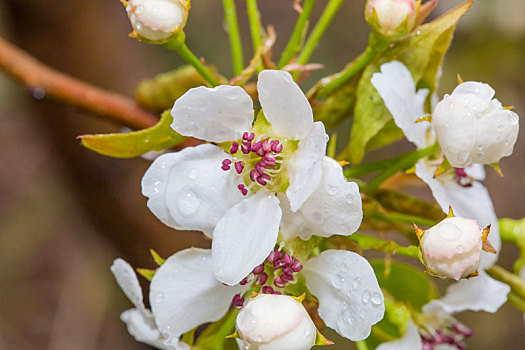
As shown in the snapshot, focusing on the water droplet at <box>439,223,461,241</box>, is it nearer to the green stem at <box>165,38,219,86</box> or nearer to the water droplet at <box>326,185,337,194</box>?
the water droplet at <box>326,185,337,194</box>

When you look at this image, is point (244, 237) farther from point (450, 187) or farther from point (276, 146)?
point (450, 187)

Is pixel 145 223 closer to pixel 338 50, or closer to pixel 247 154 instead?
pixel 247 154

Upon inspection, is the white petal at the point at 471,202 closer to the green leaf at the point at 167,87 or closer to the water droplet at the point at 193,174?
the water droplet at the point at 193,174

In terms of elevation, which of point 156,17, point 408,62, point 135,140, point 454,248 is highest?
point 156,17

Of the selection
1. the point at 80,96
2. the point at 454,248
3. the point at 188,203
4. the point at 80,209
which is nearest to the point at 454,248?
the point at 454,248

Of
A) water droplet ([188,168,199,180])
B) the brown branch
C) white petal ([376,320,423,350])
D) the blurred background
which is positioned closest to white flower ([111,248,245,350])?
water droplet ([188,168,199,180])

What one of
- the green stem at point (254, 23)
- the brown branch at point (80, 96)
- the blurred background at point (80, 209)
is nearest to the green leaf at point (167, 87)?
the brown branch at point (80, 96)

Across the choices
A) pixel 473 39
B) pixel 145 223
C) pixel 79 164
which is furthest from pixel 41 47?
pixel 473 39
